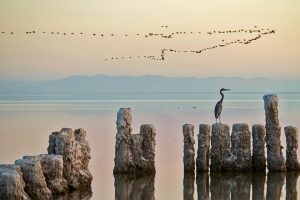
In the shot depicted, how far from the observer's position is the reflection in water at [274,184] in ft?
54.1

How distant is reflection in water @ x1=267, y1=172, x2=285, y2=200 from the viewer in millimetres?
16500

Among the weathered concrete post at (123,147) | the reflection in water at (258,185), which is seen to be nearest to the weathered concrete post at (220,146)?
the reflection in water at (258,185)

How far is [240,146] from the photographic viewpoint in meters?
18.8

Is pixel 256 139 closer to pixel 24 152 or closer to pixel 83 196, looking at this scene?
pixel 83 196

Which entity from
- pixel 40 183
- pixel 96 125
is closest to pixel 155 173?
pixel 40 183

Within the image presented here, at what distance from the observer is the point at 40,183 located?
14547mm

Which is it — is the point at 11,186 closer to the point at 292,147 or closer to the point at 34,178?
the point at 34,178

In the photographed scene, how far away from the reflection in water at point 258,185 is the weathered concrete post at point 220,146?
2.60 ft

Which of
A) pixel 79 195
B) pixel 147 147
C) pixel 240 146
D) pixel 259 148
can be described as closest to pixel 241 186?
pixel 240 146

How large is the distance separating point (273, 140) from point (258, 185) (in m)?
1.87

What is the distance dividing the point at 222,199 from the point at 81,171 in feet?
9.51

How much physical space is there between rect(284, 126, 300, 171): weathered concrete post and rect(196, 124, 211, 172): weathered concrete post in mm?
1910

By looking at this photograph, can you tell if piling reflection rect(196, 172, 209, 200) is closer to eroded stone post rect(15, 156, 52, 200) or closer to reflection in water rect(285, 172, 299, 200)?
reflection in water rect(285, 172, 299, 200)

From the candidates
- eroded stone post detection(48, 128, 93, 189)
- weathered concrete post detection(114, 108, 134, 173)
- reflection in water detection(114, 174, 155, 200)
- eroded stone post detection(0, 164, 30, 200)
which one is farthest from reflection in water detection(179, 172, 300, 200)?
eroded stone post detection(0, 164, 30, 200)
